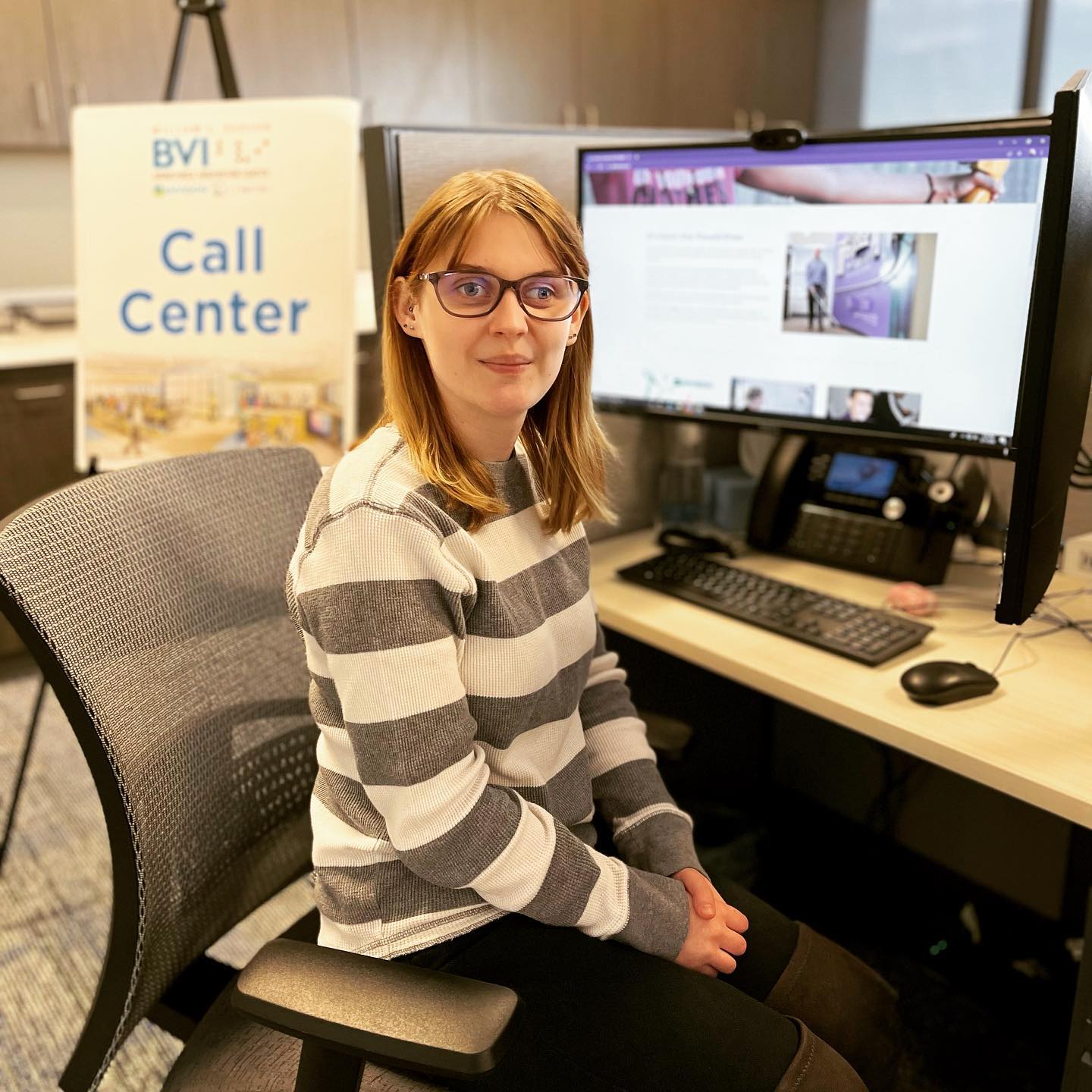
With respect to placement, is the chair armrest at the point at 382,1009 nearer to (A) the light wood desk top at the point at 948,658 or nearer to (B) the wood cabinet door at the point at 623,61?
(A) the light wood desk top at the point at 948,658

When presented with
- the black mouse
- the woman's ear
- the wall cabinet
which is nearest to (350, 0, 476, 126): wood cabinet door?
the wall cabinet

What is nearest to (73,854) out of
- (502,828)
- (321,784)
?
(321,784)

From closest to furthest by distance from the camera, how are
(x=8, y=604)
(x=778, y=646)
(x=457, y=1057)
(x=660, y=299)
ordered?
(x=457, y=1057), (x=8, y=604), (x=778, y=646), (x=660, y=299)

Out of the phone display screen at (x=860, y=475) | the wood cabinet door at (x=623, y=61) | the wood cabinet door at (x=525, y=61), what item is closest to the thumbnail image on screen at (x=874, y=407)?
the phone display screen at (x=860, y=475)

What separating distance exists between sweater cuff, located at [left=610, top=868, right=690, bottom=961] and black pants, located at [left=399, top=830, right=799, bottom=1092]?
12 millimetres

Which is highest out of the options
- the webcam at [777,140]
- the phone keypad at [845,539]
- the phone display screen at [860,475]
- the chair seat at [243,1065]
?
the webcam at [777,140]

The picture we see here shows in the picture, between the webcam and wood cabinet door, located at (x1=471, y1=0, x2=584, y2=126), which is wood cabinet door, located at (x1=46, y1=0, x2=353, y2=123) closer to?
wood cabinet door, located at (x1=471, y1=0, x2=584, y2=126)

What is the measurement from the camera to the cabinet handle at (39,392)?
2736mm

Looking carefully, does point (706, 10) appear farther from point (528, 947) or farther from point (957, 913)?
point (528, 947)

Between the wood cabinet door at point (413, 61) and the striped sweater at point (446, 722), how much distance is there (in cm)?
296

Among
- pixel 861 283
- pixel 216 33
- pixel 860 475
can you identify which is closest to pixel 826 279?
pixel 861 283

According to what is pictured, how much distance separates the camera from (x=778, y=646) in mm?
1173

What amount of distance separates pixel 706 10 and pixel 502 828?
4285 mm

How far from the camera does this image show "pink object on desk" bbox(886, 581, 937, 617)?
1.26 meters
